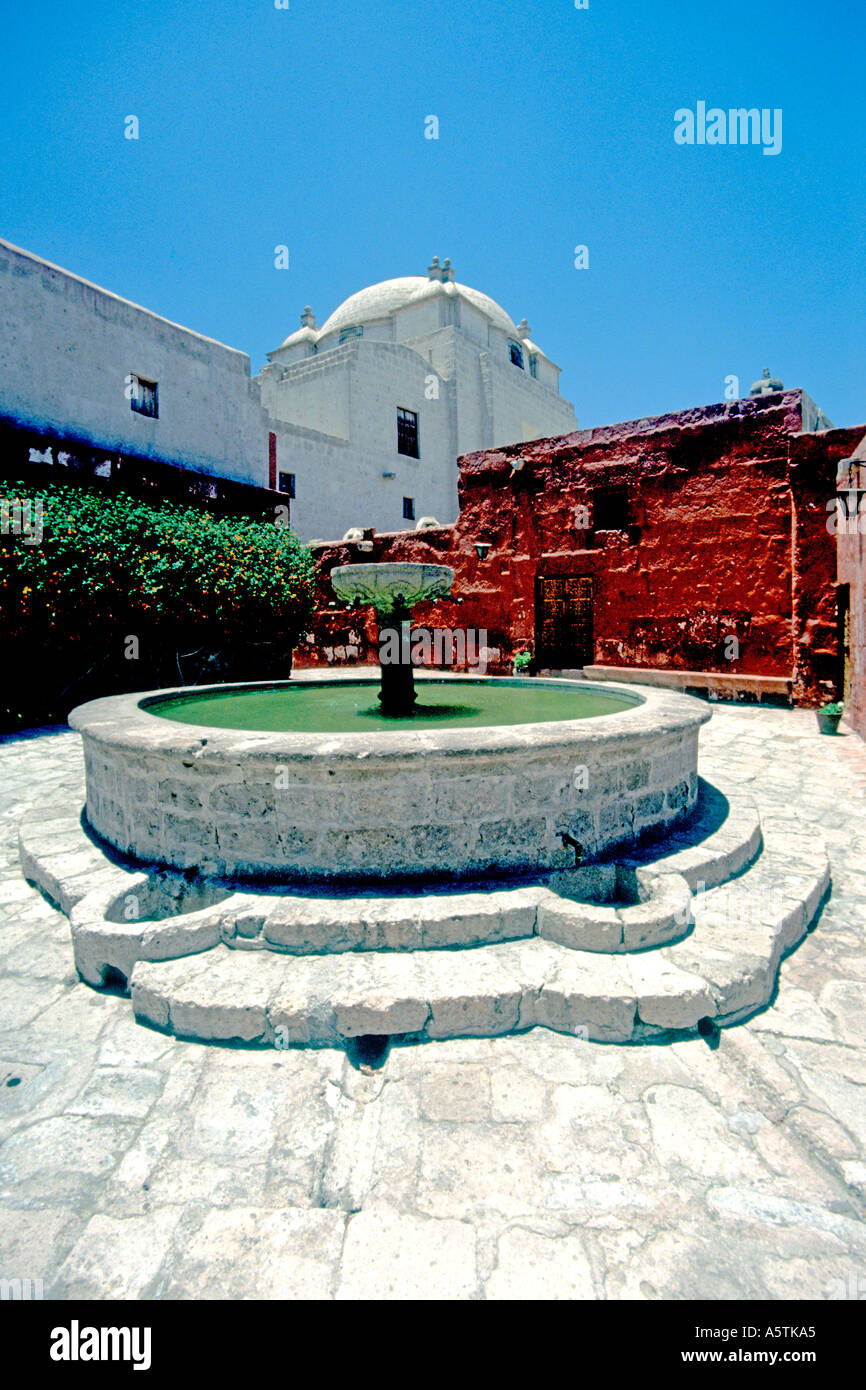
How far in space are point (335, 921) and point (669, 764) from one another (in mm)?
2041

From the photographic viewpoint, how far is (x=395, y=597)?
15.6 ft

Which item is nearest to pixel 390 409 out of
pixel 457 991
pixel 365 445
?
pixel 365 445

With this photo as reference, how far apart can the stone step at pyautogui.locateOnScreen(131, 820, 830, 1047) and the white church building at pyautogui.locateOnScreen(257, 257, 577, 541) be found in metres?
16.8

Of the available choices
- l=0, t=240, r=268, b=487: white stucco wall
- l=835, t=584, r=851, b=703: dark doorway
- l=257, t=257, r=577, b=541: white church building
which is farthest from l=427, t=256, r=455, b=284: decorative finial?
l=835, t=584, r=851, b=703: dark doorway

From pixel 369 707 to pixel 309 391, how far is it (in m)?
18.5

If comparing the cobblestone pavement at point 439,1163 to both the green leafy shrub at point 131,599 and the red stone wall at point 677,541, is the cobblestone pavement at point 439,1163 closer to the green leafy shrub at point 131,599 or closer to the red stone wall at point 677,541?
the green leafy shrub at point 131,599

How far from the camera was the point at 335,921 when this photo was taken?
2.42 meters

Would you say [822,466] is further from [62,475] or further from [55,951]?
[62,475]

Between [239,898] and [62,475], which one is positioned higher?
[62,475]

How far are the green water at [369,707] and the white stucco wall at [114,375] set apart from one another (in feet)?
24.9

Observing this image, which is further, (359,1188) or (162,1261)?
(359,1188)

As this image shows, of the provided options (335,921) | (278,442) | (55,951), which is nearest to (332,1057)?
(335,921)

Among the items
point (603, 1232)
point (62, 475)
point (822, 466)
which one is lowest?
point (603, 1232)

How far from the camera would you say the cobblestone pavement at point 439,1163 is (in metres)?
1.36
